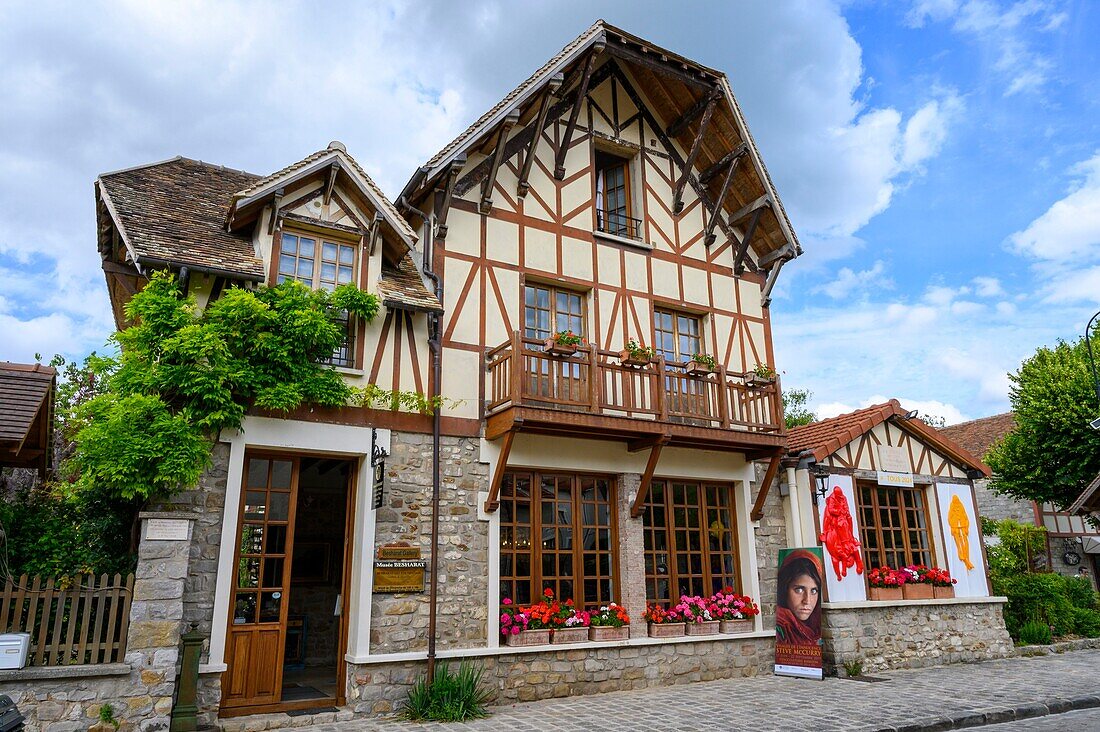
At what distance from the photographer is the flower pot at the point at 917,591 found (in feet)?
38.7

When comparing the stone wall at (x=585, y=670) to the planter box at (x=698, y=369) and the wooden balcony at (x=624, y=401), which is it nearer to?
the wooden balcony at (x=624, y=401)

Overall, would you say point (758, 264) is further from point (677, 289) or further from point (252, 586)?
point (252, 586)

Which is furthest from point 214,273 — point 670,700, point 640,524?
point 670,700

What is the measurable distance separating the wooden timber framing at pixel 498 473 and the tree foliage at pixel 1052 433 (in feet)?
46.6

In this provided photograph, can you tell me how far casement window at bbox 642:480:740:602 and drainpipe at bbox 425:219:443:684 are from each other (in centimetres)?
314

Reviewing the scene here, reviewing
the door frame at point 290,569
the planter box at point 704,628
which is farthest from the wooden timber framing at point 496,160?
the planter box at point 704,628

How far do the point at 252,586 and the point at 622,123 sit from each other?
8653 mm

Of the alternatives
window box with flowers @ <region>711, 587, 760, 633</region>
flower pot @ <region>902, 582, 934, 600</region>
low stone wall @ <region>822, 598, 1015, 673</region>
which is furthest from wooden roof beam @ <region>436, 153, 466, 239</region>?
flower pot @ <region>902, 582, 934, 600</region>

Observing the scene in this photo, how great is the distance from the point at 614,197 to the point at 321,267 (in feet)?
16.9

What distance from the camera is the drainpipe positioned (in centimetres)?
861

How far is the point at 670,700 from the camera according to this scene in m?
8.87

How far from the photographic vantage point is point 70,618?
6.70 meters

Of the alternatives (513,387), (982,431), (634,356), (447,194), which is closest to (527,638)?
(513,387)

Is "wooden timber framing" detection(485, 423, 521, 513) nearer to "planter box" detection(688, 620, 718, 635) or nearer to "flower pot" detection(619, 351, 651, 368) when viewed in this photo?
"flower pot" detection(619, 351, 651, 368)
